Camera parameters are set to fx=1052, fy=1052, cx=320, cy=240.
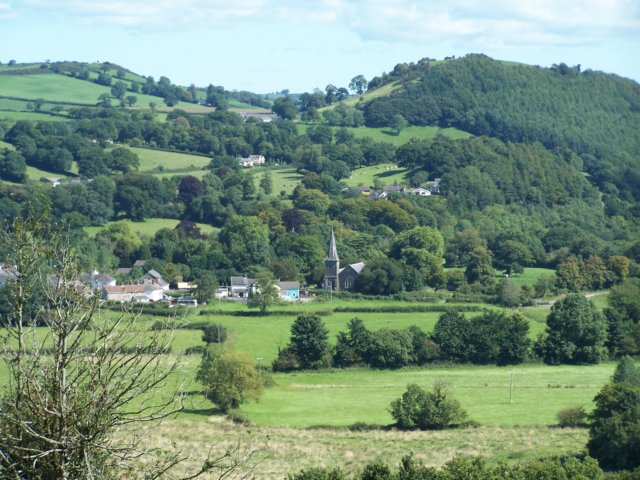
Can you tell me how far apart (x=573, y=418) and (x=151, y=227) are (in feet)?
188

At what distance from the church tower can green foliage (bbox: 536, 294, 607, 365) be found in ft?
75.7

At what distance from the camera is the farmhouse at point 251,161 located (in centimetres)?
12101

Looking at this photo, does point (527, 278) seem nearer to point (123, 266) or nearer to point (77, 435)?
point (123, 266)

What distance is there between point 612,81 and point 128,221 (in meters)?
92.7

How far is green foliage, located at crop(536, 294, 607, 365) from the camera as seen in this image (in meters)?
53.5

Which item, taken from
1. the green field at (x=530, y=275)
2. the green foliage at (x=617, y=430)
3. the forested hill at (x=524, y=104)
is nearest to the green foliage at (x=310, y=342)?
the green foliage at (x=617, y=430)

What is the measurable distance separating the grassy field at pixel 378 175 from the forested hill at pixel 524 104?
74.0 feet

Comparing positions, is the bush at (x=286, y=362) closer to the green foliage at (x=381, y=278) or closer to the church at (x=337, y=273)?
the green foliage at (x=381, y=278)

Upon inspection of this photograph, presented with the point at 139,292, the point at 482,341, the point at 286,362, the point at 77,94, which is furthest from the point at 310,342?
the point at 77,94

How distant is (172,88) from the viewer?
19412 cm

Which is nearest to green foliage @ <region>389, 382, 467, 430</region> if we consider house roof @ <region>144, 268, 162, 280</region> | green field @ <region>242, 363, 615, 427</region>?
green field @ <region>242, 363, 615, 427</region>

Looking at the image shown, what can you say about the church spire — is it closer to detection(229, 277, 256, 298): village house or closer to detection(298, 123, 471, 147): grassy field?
detection(229, 277, 256, 298): village house

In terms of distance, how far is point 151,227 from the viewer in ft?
301

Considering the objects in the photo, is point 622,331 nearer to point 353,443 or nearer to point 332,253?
point 353,443
